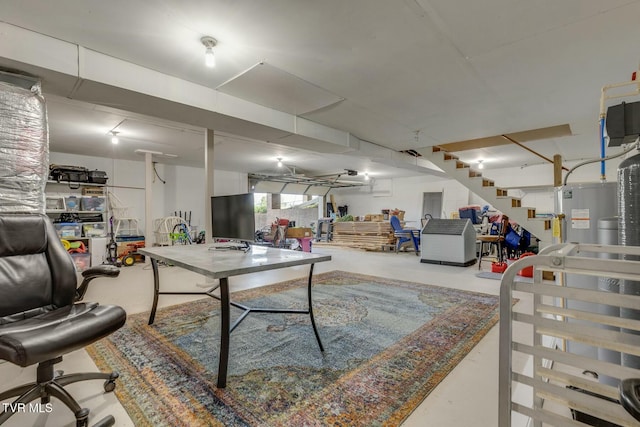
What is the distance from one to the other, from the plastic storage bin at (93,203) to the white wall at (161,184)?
0.64m

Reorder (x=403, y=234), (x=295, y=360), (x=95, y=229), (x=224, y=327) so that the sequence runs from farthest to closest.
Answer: (x=403, y=234) < (x=95, y=229) < (x=295, y=360) < (x=224, y=327)

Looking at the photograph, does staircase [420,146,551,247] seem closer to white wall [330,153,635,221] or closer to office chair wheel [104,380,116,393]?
white wall [330,153,635,221]

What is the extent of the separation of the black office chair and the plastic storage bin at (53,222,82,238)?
499 cm

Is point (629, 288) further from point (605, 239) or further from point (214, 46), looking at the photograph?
point (214, 46)

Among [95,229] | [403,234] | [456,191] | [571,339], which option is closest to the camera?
[571,339]

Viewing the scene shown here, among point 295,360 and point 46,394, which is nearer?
point 46,394

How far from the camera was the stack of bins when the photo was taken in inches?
87.0

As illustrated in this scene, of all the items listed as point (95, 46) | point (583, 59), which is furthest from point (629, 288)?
point (95, 46)

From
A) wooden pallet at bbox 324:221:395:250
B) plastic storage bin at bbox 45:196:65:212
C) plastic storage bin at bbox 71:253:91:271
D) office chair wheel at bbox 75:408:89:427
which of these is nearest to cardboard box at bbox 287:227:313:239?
wooden pallet at bbox 324:221:395:250

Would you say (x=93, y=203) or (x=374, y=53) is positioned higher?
(x=374, y=53)

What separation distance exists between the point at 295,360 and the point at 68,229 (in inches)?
245

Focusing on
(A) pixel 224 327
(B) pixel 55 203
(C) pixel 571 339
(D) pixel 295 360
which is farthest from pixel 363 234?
(C) pixel 571 339

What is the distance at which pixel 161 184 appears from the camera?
7922mm

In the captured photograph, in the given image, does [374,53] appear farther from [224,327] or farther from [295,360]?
[295,360]
